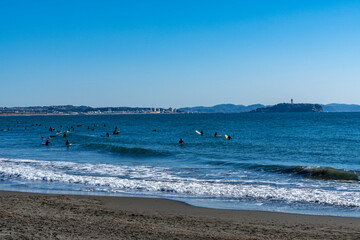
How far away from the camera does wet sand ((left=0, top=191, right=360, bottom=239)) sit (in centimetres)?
960

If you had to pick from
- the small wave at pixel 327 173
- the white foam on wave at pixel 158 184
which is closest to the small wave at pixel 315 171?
the small wave at pixel 327 173

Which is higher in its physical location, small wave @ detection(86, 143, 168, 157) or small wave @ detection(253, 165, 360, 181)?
small wave @ detection(253, 165, 360, 181)

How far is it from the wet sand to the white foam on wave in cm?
262

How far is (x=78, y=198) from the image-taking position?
50.0 ft

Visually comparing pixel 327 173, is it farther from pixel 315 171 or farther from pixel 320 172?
pixel 315 171

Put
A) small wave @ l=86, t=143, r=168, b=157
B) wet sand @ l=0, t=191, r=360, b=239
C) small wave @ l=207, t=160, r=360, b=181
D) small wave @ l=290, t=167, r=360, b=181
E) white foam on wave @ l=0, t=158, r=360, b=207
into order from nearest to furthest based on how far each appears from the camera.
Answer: wet sand @ l=0, t=191, r=360, b=239 < white foam on wave @ l=0, t=158, r=360, b=207 < small wave @ l=290, t=167, r=360, b=181 < small wave @ l=207, t=160, r=360, b=181 < small wave @ l=86, t=143, r=168, b=157

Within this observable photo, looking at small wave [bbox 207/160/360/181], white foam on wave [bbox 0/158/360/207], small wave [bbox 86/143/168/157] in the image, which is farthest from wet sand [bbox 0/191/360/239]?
small wave [bbox 86/143/168/157]

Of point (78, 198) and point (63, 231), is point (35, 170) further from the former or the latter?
point (63, 231)

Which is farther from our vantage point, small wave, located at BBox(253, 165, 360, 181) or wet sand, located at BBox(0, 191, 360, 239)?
small wave, located at BBox(253, 165, 360, 181)

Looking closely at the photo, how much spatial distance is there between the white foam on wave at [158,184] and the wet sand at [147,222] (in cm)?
262

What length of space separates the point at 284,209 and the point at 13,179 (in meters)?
13.9

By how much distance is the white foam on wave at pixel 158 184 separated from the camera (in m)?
15.8

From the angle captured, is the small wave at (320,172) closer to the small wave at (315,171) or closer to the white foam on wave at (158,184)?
the small wave at (315,171)

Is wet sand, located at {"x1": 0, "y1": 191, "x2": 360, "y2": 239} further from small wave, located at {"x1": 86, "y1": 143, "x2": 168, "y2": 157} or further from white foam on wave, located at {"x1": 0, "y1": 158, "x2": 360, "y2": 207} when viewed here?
small wave, located at {"x1": 86, "y1": 143, "x2": 168, "y2": 157}
